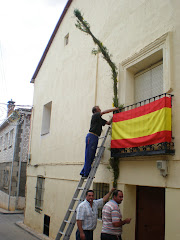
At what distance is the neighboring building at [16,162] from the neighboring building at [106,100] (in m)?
5.05

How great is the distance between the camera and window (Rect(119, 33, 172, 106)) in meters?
5.41

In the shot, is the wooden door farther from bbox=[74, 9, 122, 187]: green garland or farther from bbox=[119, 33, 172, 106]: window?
bbox=[119, 33, 172, 106]: window

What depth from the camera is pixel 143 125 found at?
5.47m

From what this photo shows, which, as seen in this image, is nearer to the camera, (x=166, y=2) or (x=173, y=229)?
(x=173, y=229)

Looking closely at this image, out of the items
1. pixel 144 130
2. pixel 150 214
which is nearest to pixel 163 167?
pixel 144 130

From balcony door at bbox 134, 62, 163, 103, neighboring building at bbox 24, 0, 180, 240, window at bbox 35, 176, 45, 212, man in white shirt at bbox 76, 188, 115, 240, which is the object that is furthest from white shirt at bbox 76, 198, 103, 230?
window at bbox 35, 176, 45, 212

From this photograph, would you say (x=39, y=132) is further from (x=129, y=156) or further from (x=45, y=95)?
(x=129, y=156)

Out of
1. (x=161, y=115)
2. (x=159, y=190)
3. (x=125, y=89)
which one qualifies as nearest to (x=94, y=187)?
(x=159, y=190)

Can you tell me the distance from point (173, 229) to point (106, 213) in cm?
117

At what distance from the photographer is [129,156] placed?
5.75 meters

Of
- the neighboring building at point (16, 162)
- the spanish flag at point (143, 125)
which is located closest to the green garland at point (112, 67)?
the spanish flag at point (143, 125)

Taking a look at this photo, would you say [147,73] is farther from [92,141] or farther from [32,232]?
[32,232]

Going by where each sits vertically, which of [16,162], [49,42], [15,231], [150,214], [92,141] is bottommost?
[15,231]

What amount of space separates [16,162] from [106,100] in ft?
38.6
